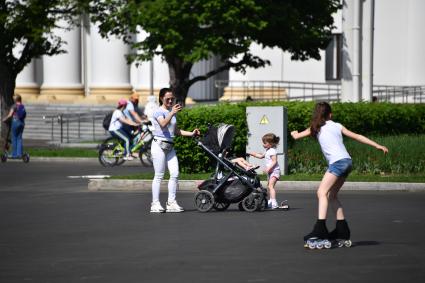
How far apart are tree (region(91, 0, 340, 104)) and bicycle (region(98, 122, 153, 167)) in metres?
5.31

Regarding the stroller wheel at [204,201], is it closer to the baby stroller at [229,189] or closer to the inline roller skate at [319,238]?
the baby stroller at [229,189]

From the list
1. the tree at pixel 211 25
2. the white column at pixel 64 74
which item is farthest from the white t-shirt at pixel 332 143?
the white column at pixel 64 74

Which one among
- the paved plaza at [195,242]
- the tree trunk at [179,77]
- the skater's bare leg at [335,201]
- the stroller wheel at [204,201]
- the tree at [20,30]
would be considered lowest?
the paved plaza at [195,242]

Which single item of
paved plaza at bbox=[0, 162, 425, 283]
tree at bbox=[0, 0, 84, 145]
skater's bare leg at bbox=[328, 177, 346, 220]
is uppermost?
tree at bbox=[0, 0, 84, 145]

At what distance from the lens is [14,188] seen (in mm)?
22484

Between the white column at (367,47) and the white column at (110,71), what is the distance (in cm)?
1871

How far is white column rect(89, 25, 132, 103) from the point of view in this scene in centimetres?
5128

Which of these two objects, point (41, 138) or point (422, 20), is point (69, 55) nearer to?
point (41, 138)

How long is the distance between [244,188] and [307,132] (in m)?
4.04

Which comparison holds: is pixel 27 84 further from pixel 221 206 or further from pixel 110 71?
pixel 221 206

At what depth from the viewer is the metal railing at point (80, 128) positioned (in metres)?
44.1

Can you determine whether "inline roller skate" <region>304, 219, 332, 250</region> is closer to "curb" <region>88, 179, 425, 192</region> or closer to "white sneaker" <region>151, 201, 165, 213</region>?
"white sneaker" <region>151, 201, 165, 213</region>

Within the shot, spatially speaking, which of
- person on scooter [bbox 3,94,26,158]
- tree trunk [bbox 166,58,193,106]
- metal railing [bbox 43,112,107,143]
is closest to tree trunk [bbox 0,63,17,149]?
tree trunk [bbox 166,58,193,106]

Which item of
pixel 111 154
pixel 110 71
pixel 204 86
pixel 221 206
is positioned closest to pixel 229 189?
pixel 221 206
